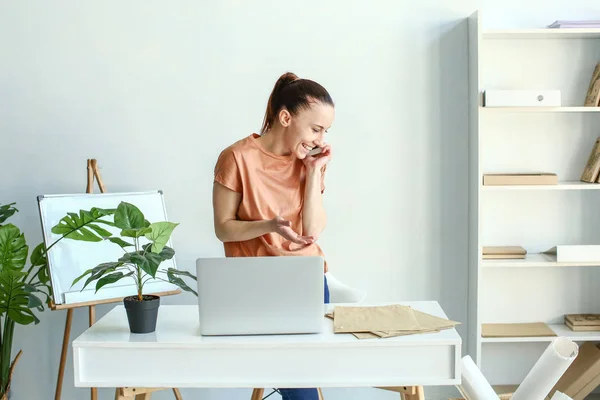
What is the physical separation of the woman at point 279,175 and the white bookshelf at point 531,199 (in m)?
1.29

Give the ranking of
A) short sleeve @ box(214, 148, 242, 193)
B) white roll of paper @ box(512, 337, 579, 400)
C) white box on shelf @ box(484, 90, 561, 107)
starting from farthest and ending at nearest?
white box on shelf @ box(484, 90, 561, 107) → short sleeve @ box(214, 148, 242, 193) → white roll of paper @ box(512, 337, 579, 400)

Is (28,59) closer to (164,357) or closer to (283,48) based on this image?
(283,48)

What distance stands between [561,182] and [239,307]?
7.11ft

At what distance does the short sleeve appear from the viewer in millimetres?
2199

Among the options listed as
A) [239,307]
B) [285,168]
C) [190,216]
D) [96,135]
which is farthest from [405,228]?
[239,307]

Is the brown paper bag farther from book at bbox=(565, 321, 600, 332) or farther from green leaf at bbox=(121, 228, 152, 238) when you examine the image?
green leaf at bbox=(121, 228, 152, 238)

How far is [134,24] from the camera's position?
3.37 meters

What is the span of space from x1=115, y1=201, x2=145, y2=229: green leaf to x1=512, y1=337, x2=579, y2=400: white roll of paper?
1.26 metres

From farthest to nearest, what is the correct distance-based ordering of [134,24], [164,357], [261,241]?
[134,24] → [261,241] → [164,357]

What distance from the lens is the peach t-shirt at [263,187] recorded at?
2207 millimetres

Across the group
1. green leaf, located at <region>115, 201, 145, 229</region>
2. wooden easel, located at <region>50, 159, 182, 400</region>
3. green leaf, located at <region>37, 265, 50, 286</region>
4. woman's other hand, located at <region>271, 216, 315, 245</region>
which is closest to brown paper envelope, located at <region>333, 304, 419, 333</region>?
woman's other hand, located at <region>271, 216, 315, 245</region>

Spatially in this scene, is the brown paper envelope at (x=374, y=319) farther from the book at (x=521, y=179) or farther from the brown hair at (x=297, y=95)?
the book at (x=521, y=179)

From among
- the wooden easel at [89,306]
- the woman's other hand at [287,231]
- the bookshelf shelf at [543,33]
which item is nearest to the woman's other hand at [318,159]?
the woman's other hand at [287,231]

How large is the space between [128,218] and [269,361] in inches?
22.0
